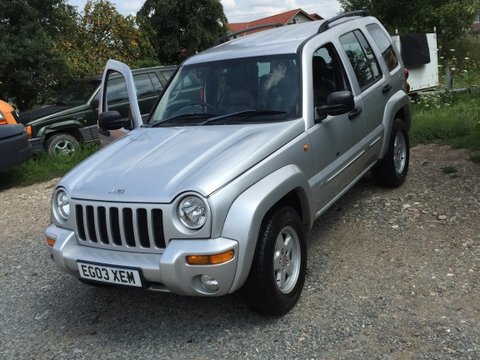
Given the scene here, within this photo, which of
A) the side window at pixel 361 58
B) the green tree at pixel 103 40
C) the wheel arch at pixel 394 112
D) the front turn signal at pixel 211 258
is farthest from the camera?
the green tree at pixel 103 40

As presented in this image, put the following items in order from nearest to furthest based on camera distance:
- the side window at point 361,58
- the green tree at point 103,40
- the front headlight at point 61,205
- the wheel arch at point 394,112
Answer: the front headlight at point 61,205, the side window at point 361,58, the wheel arch at point 394,112, the green tree at point 103,40

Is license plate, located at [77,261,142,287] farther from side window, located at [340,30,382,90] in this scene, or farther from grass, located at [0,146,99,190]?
grass, located at [0,146,99,190]

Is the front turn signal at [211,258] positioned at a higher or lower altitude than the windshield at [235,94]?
lower

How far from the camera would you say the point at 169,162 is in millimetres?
3566

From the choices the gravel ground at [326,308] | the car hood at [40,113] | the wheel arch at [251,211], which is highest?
the car hood at [40,113]

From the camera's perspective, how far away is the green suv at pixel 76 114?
9312 millimetres

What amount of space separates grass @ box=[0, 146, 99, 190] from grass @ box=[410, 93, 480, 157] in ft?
18.0

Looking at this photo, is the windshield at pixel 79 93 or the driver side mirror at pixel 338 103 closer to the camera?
the driver side mirror at pixel 338 103

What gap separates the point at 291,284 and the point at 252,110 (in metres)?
1.39

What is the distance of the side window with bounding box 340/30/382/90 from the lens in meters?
5.07

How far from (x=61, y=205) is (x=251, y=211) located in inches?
53.7

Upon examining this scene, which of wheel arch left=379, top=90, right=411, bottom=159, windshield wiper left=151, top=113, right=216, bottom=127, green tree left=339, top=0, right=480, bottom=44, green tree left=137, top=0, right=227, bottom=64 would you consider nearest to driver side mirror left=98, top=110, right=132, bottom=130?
windshield wiper left=151, top=113, right=216, bottom=127

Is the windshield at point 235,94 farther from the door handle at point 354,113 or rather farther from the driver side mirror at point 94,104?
the driver side mirror at point 94,104

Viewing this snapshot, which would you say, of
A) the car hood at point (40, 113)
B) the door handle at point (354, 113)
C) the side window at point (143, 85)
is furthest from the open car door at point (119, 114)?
the side window at point (143, 85)
